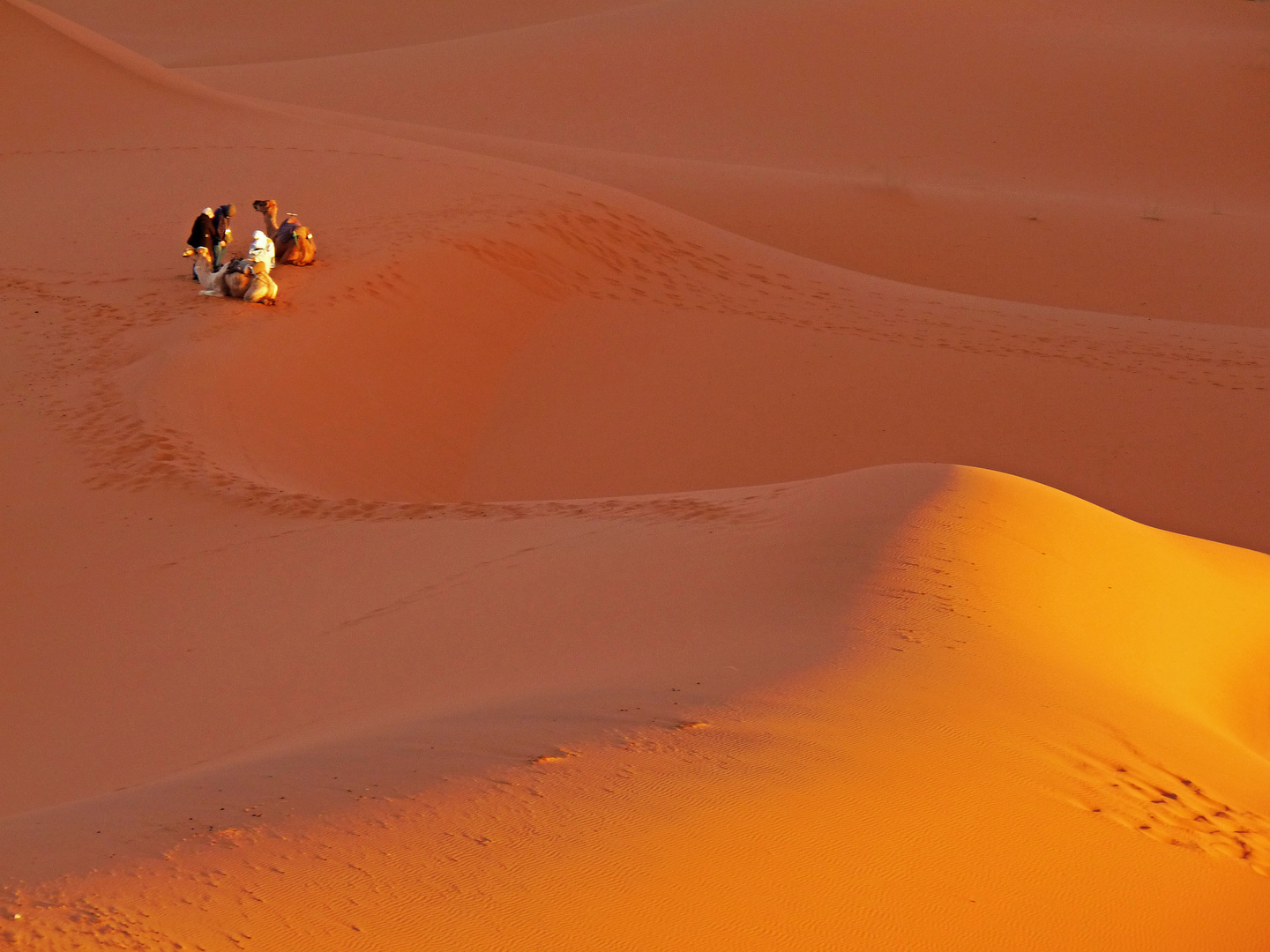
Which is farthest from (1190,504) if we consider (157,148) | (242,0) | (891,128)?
(242,0)

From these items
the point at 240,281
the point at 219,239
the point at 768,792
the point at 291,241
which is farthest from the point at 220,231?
the point at 768,792

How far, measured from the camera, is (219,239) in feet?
40.5

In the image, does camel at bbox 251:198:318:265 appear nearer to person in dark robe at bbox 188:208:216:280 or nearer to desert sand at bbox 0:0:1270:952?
desert sand at bbox 0:0:1270:952

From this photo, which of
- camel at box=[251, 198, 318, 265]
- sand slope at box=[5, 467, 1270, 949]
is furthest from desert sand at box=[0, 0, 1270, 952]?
camel at box=[251, 198, 318, 265]

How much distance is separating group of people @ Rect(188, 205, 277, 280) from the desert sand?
515 mm

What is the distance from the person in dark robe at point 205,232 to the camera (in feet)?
39.8

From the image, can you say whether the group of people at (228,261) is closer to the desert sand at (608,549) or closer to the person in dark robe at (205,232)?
the person in dark robe at (205,232)

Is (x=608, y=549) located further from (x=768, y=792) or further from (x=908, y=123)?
(x=908, y=123)

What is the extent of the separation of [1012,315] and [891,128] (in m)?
13.2

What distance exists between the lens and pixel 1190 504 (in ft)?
39.9

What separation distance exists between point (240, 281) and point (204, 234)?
0.58 m

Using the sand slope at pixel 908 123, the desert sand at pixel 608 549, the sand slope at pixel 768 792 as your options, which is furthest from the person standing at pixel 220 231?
the sand slope at pixel 908 123

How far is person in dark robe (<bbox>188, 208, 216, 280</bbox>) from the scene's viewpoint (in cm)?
1212

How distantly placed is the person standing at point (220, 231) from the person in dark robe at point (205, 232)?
20 mm
